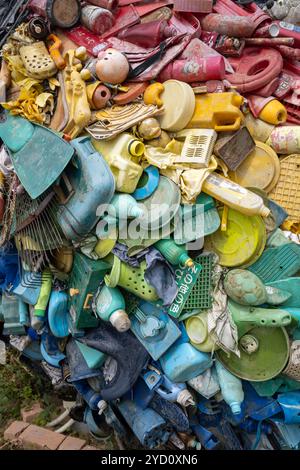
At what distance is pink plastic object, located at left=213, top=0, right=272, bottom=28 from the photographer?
276 centimetres

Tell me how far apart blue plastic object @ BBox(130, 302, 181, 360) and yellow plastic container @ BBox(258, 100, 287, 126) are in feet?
3.34

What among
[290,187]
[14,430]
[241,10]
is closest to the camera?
[290,187]

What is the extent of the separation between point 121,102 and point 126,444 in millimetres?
1805

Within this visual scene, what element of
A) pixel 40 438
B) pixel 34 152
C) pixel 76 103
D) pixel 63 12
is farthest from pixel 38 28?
pixel 40 438

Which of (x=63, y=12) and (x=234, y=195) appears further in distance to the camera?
(x=63, y=12)

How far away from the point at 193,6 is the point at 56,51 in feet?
2.41

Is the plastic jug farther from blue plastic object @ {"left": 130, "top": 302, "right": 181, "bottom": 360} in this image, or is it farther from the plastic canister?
the plastic canister

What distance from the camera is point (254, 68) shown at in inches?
107

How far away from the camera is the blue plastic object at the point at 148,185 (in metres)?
2.51

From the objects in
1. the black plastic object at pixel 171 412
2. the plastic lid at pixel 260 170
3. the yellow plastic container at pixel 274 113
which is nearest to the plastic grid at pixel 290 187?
the plastic lid at pixel 260 170

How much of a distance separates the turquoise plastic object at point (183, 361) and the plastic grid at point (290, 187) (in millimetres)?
734

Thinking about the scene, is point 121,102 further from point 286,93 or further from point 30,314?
point 30,314

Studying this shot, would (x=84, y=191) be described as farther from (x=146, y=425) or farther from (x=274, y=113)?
(x=146, y=425)

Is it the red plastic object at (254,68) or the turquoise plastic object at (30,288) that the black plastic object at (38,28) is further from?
the turquoise plastic object at (30,288)
